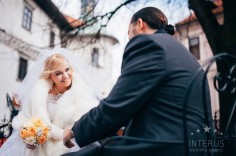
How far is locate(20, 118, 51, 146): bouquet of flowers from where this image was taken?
2.81 m

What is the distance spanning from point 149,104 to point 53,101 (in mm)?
2042

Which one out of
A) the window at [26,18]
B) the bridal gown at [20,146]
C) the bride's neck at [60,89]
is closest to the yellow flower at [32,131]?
the bridal gown at [20,146]

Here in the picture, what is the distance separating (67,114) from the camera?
3.14 m

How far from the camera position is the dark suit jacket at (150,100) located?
59.1 inches

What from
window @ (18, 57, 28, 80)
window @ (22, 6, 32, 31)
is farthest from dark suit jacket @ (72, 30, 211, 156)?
window @ (22, 6, 32, 31)

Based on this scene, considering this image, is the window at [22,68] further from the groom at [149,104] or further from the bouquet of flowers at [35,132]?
the groom at [149,104]

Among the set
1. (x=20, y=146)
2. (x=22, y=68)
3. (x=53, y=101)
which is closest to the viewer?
(x=20, y=146)

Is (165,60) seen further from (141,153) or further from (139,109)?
(141,153)

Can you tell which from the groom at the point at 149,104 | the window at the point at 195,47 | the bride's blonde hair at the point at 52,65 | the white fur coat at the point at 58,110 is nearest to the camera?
the groom at the point at 149,104

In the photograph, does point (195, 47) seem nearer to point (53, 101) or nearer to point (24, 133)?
point (53, 101)

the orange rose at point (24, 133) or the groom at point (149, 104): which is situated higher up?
the groom at point (149, 104)

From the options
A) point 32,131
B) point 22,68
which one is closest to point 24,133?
point 32,131

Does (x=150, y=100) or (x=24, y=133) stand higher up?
(x=150, y=100)

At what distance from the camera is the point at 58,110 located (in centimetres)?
319
